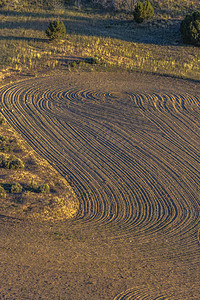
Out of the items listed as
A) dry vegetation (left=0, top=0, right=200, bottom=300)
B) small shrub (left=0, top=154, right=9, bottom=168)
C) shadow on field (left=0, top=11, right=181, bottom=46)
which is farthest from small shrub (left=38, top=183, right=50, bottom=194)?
shadow on field (left=0, top=11, right=181, bottom=46)

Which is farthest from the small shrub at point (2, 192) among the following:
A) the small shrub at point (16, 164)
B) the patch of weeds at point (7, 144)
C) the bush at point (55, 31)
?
the bush at point (55, 31)

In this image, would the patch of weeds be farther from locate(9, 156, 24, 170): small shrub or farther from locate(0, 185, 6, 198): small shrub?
locate(0, 185, 6, 198): small shrub

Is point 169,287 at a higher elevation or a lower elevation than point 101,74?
lower

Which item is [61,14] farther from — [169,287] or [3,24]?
[169,287]

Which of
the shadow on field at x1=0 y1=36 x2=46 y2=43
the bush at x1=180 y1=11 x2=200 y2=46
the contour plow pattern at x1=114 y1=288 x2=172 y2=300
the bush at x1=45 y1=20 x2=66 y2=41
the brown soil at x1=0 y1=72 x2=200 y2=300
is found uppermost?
the bush at x1=180 y1=11 x2=200 y2=46

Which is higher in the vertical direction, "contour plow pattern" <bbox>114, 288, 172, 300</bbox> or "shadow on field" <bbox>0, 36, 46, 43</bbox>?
"shadow on field" <bbox>0, 36, 46, 43</bbox>

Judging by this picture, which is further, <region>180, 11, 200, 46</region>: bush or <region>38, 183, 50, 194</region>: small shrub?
<region>180, 11, 200, 46</region>: bush

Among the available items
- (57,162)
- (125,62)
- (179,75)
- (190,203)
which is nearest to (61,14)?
(125,62)

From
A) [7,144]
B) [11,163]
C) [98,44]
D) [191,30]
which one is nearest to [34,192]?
[11,163]
